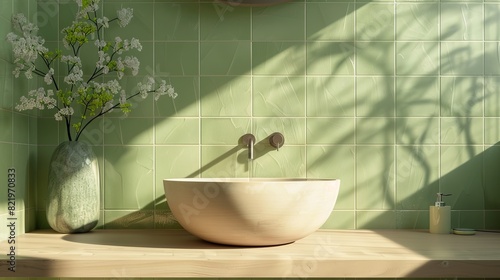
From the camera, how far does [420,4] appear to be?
85.7 inches

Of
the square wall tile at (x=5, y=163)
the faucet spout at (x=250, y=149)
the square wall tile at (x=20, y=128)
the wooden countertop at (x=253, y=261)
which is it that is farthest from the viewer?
the faucet spout at (x=250, y=149)

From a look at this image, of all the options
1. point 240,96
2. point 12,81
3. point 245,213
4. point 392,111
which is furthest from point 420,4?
point 12,81

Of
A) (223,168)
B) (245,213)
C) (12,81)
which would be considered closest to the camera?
(245,213)

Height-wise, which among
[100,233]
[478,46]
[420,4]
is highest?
[420,4]

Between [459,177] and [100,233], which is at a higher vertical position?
[459,177]

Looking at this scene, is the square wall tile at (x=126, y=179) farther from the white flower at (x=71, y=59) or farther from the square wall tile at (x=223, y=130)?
the white flower at (x=71, y=59)

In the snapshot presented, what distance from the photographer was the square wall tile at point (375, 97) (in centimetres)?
216

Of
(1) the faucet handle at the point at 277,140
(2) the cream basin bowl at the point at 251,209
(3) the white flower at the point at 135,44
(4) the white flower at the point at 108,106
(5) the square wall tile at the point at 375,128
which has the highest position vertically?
(3) the white flower at the point at 135,44

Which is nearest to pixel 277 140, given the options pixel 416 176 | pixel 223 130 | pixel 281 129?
pixel 281 129

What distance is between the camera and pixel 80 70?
2.00 meters

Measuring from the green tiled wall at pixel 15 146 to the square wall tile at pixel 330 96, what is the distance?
1.01m

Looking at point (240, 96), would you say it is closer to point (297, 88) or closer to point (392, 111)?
point (297, 88)

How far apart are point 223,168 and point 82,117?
20.8 inches

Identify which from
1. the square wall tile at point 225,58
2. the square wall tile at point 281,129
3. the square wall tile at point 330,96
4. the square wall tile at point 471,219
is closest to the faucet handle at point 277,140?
the square wall tile at point 281,129
